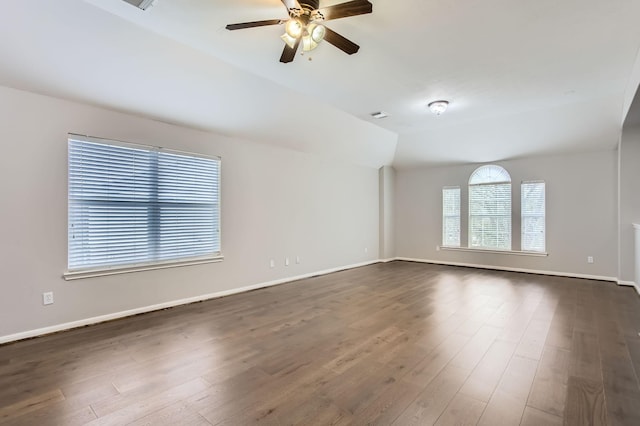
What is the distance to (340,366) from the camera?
249 cm

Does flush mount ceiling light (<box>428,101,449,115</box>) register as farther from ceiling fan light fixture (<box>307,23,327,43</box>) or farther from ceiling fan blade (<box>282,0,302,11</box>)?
ceiling fan blade (<box>282,0,302,11</box>)

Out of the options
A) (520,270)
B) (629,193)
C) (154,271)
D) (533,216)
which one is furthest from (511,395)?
(533,216)

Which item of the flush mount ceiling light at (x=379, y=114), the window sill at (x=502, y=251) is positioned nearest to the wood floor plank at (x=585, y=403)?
the flush mount ceiling light at (x=379, y=114)

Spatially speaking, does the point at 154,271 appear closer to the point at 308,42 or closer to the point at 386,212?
the point at 308,42

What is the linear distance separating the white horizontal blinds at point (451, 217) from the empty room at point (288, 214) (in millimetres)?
1455

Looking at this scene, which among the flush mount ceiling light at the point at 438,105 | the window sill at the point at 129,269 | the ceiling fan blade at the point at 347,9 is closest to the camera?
the ceiling fan blade at the point at 347,9

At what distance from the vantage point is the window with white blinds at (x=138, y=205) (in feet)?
11.3

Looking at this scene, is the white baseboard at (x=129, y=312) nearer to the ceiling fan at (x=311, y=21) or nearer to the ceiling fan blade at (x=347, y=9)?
the ceiling fan at (x=311, y=21)

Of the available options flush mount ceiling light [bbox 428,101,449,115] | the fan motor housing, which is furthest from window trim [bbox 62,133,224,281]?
flush mount ceiling light [bbox 428,101,449,115]

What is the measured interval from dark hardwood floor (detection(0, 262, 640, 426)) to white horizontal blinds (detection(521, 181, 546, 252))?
233cm

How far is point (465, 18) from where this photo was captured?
2.67 m

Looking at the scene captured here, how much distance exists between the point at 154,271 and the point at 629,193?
7.32m

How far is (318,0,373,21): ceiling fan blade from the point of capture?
205cm

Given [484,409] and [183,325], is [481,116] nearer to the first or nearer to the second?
[484,409]
